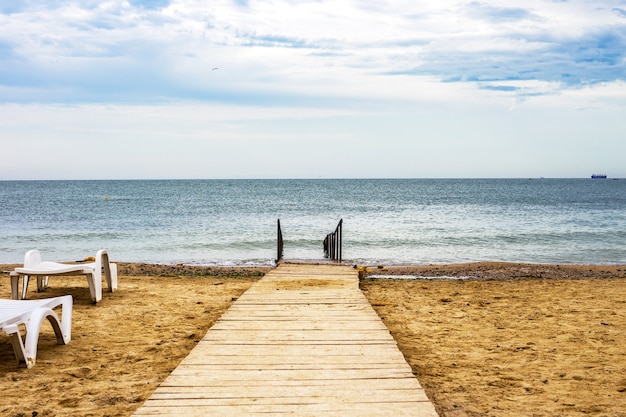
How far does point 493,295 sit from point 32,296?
27.6 feet

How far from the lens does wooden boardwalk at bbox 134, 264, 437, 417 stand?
357 centimetres

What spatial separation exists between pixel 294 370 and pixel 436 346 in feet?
8.33

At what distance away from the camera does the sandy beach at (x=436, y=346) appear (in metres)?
4.54

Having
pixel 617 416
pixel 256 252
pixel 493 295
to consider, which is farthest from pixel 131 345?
pixel 256 252

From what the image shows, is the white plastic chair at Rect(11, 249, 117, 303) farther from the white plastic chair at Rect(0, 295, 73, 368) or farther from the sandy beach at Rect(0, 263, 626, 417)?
the white plastic chair at Rect(0, 295, 73, 368)

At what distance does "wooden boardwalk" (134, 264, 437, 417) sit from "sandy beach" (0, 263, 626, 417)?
0.57 meters

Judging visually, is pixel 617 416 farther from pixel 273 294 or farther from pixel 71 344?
pixel 71 344

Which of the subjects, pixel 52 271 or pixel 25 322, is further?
pixel 52 271

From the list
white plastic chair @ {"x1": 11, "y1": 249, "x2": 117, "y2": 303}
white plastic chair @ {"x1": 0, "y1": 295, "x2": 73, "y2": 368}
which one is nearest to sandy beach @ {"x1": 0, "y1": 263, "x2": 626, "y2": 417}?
white plastic chair @ {"x1": 0, "y1": 295, "x2": 73, "y2": 368}

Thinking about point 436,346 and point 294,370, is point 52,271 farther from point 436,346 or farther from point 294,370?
point 436,346

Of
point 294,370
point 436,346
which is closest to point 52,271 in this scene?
point 294,370

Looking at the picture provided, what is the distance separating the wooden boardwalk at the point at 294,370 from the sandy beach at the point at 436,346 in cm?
57

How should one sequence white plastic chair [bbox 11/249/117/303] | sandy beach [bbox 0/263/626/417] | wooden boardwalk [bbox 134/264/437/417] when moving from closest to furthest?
wooden boardwalk [bbox 134/264/437/417], sandy beach [bbox 0/263/626/417], white plastic chair [bbox 11/249/117/303]

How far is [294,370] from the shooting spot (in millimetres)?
4359
